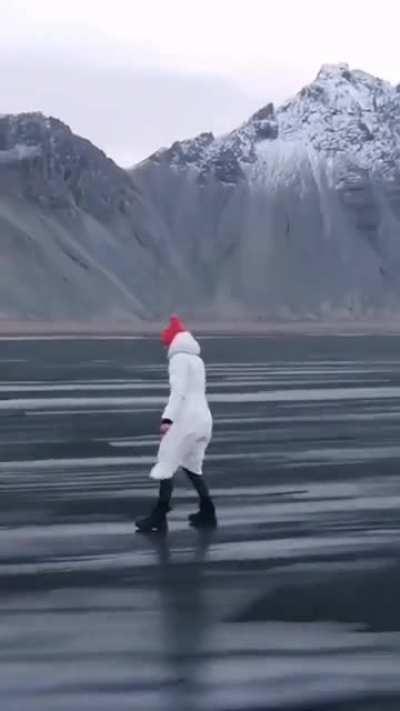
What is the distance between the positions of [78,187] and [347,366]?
310 ft

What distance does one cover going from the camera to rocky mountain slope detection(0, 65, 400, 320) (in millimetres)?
130500

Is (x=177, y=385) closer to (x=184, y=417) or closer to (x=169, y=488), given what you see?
(x=184, y=417)

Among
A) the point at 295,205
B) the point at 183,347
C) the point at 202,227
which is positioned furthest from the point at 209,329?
the point at 183,347

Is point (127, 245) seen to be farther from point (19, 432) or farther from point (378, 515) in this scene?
point (378, 515)

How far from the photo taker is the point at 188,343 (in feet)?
43.3

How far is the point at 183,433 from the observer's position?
42.5ft

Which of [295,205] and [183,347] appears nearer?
[183,347]

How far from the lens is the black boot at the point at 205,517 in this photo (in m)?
13.2

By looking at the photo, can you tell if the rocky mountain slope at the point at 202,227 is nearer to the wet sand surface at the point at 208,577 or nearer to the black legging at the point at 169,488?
the wet sand surface at the point at 208,577

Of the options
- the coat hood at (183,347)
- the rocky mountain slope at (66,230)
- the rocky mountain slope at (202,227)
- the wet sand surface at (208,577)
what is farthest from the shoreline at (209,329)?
the coat hood at (183,347)

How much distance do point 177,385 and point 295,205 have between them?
14806cm

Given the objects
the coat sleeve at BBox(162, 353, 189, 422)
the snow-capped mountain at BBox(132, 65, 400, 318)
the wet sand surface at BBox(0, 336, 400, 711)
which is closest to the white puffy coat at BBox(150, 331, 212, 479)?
the coat sleeve at BBox(162, 353, 189, 422)

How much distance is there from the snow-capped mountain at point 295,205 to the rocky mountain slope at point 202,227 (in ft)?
0.41

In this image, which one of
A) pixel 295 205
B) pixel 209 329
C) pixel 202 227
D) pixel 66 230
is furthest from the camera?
pixel 295 205
